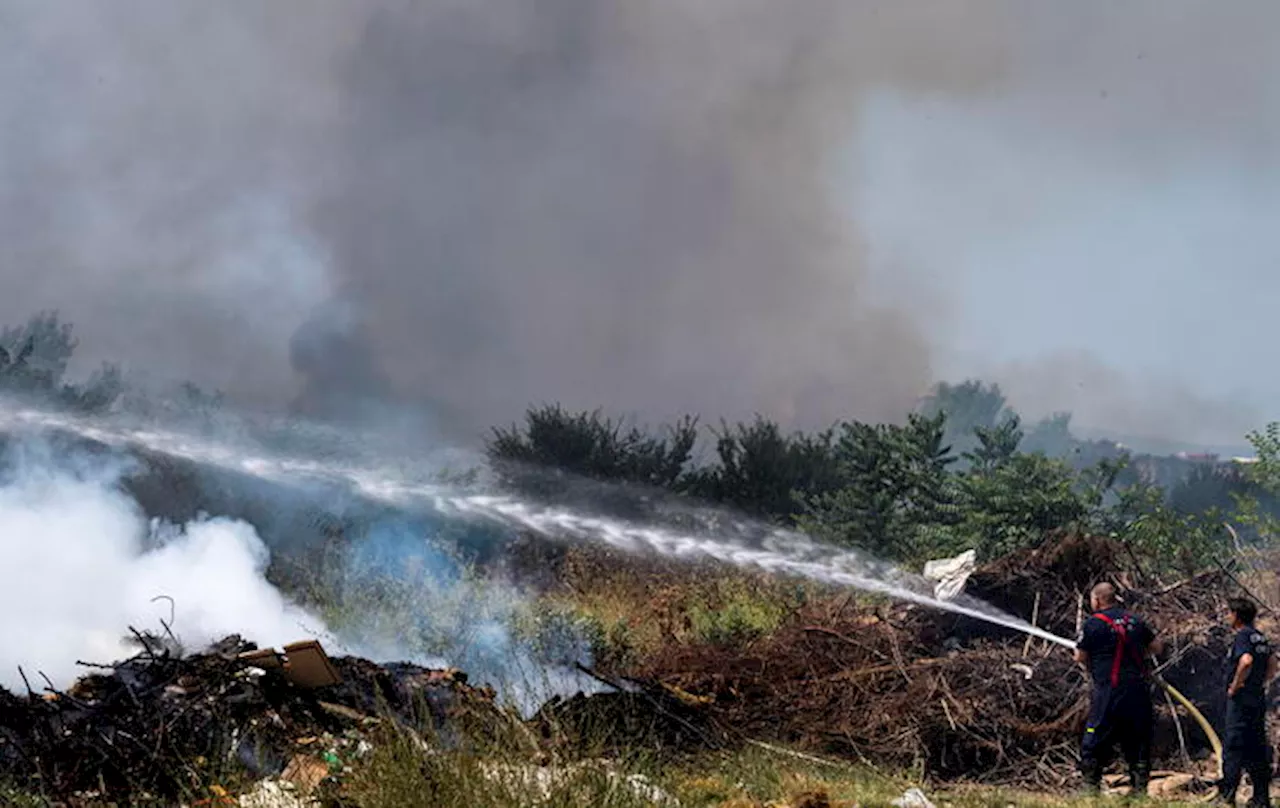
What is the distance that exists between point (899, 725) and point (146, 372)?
23.9 m

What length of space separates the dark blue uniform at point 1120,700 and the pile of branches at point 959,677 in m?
1.24

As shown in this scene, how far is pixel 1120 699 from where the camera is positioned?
352 inches

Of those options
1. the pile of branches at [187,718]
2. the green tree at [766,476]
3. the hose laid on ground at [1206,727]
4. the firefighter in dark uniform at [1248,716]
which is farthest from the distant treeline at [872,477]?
the pile of branches at [187,718]

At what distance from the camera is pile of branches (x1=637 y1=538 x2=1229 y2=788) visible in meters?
10.7

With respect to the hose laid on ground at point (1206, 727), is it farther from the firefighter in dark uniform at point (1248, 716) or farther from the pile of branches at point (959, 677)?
the firefighter in dark uniform at point (1248, 716)

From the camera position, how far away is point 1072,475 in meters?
17.8

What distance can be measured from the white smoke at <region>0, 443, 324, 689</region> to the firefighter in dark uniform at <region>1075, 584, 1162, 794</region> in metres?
8.51

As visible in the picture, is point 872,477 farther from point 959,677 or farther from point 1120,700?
point 1120,700

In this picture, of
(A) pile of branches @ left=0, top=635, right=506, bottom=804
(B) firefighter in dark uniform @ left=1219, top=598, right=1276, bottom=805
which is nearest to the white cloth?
(B) firefighter in dark uniform @ left=1219, top=598, right=1276, bottom=805

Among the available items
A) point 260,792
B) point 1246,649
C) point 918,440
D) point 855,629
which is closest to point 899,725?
point 855,629

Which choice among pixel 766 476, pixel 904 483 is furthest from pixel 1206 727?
pixel 766 476

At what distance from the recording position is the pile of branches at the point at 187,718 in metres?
7.30

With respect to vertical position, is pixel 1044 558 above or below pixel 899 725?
above

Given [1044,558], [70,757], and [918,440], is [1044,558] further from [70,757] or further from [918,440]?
[70,757]
